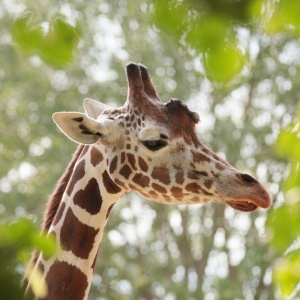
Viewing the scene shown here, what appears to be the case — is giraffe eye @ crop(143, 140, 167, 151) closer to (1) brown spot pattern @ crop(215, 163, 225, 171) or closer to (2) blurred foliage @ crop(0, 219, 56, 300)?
(1) brown spot pattern @ crop(215, 163, 225, 171)

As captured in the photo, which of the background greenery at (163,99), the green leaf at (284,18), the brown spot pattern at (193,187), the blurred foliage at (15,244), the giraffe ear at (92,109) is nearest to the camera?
the blurred foliage at (15,244)

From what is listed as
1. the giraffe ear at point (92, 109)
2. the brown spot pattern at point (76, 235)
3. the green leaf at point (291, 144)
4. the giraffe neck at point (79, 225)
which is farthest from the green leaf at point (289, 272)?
the giraffe ear at point (92, 109)

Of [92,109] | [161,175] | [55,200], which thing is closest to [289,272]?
[161,175]

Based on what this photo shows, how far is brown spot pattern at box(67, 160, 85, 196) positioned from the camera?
4.06 m

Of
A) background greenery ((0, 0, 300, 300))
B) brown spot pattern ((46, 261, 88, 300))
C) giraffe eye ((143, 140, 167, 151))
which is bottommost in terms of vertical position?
brown spot pattern ((46, 261, 88, 300))

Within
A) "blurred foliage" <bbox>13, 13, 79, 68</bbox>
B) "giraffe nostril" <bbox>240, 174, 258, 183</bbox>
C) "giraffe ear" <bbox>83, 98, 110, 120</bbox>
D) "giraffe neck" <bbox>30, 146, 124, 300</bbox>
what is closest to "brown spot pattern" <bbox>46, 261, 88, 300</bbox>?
"giraffe neck" <bbox>30, 146, 124, 300</bbox>

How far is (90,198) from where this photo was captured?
4.02 meters

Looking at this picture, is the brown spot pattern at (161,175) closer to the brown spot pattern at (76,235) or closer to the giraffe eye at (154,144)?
the giraffe eye at (154,144)

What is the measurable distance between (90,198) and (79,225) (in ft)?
0.47

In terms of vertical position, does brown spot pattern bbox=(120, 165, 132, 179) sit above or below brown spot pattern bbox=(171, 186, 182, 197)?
above

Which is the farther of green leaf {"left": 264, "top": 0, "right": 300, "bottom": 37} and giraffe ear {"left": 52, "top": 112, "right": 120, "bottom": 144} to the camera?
giraffe ear {"left": 52, "top": 112, "right": 120, "bottom": 144}

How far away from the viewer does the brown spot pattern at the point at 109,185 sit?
4.07m

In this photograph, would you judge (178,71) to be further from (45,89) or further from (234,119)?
(45,89)

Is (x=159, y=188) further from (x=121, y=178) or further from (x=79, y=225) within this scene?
(x=79, y=225)
